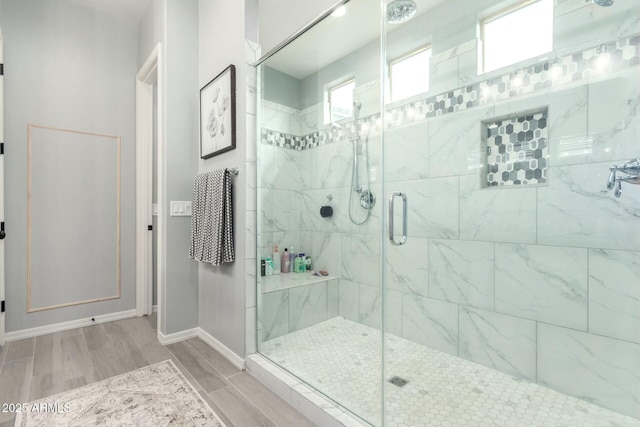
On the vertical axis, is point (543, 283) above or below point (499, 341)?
above

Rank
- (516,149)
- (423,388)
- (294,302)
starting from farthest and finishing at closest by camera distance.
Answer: (294,302)
(516,149)
(423,388)

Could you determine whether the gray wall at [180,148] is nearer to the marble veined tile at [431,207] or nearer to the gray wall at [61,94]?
the gray wall at [61,94]

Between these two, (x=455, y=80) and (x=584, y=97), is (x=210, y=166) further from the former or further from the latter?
(x=584, y=97)

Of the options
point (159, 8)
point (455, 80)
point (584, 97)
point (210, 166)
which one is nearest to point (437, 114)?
point (455, 80)

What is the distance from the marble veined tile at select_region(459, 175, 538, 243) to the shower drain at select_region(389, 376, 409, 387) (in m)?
0.97

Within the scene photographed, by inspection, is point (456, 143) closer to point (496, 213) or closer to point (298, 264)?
point (496, 213)

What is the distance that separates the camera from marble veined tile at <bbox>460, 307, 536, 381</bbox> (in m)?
1.78

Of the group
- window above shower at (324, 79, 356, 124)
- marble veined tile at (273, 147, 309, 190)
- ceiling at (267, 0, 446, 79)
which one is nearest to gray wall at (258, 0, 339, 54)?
ceiling at (267, 0, 446, 79)

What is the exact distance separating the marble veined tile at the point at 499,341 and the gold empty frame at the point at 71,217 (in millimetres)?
A: 3017

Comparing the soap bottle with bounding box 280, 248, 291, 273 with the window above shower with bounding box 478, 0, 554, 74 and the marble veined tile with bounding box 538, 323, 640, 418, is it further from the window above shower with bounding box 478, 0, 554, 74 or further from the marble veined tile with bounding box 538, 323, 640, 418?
the window above shower with bounding box 478, 0, 554, 74

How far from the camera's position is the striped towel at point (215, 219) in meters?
2.09

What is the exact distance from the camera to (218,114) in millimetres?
2252

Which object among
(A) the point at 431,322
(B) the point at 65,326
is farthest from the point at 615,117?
(B) the point at 65,326

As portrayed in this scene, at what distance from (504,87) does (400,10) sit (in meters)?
0.88
